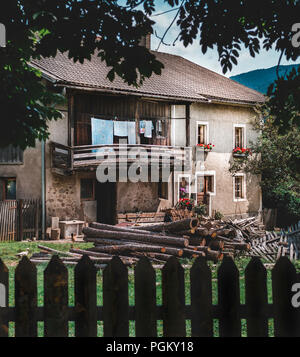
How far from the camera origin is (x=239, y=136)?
84.2 feet

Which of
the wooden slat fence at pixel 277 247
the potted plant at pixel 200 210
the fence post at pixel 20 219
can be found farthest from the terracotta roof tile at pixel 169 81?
the wooden slat fence at pixel 277 247

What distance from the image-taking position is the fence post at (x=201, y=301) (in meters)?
3.60

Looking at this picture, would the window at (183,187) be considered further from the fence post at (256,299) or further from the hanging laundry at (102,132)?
the fence post at (256,299)

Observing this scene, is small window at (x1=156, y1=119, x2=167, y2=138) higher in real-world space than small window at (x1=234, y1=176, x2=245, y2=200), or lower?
higher

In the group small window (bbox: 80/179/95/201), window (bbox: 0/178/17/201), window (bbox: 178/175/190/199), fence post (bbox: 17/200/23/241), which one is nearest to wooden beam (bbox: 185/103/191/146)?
window (bbox: 178/175/190/199)

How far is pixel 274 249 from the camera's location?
45.4ft

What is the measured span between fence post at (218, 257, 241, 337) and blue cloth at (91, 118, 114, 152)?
1669cm

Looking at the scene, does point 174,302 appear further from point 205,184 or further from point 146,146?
point 205,184

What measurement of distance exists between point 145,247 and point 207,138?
562 inches

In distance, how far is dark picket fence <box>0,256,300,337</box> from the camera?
360 cm

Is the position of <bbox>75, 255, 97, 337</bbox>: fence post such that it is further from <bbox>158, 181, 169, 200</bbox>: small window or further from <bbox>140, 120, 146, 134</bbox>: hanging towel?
<bbox>158, 181, 169, 200</bbox>: small window

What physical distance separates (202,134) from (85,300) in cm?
2127

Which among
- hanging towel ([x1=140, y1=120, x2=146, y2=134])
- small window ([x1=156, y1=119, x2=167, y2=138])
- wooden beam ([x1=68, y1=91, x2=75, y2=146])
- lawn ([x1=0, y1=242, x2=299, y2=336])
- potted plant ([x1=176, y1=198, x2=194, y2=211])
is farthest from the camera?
small window ([x1=156, y1=119, x2=167, y2=138])
